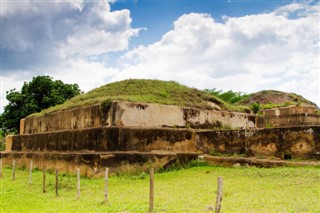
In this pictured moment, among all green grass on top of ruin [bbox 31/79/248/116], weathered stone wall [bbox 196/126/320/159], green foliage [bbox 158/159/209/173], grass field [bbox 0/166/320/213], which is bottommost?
grass field [bbox 0/166/320/213]

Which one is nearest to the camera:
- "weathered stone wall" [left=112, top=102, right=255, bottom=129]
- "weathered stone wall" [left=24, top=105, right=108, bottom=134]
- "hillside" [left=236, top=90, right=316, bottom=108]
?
"weathered stone wall" [left=112, top=102, right=255, bottom=129]

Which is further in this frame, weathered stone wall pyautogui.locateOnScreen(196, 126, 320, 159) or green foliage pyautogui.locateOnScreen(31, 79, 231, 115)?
green foliage pyautogui.locateOnScreen(31, 79, 231, 115)

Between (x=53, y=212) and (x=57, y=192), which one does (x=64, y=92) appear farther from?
(x=53, y=212)

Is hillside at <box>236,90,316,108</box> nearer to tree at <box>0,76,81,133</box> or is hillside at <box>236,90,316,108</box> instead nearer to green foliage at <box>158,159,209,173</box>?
tree at <box>0,76,81,133</box>

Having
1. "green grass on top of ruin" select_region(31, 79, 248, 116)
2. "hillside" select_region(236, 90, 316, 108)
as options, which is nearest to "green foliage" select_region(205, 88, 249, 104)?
"hillside" select_region(236, 90, 316, 108)

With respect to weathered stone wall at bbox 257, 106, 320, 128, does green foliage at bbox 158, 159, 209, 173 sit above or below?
below

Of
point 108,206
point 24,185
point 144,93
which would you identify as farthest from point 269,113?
point 108,206

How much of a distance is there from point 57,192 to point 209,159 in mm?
4975

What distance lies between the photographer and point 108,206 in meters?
7.11

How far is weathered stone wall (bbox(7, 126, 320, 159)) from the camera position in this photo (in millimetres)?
10547

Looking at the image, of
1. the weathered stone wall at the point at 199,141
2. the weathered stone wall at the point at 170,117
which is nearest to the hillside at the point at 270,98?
the weathered stone wall at the point at 170,117

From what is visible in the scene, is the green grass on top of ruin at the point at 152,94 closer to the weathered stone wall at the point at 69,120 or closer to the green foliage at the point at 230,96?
the weathered stone wall at the point at 69,120

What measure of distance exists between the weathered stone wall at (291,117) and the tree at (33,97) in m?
14.0

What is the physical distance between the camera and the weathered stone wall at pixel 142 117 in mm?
12594
